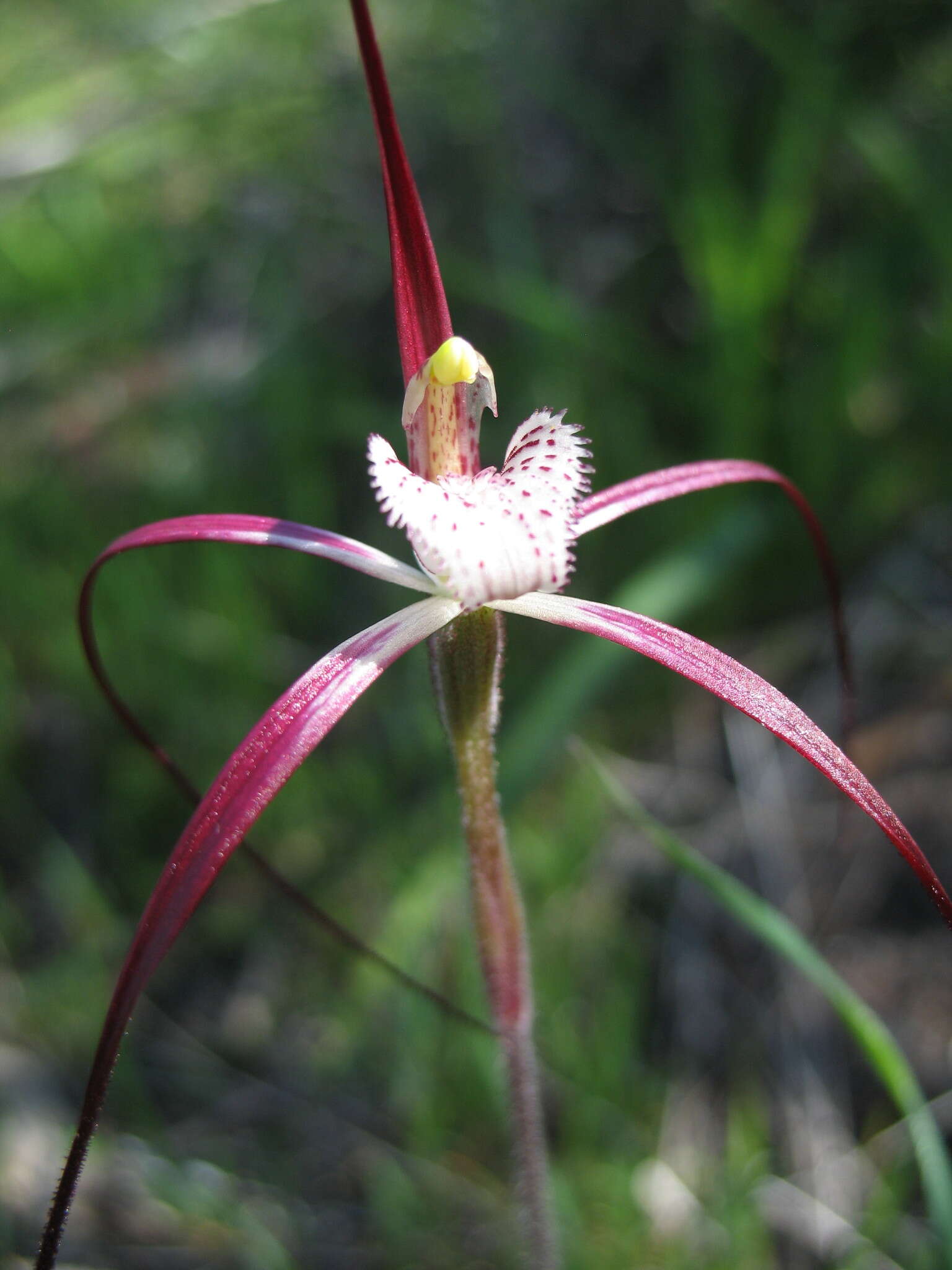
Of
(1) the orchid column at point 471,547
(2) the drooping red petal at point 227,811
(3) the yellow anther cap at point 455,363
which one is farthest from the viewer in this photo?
(3) the yellow anther cap at point 455,363

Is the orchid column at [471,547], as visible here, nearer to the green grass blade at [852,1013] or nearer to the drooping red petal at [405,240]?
the drooping red petal at [405,240]

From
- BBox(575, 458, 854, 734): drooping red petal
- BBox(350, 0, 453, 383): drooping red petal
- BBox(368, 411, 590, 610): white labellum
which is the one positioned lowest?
BBox(368, 411, 590, 610): white labellum

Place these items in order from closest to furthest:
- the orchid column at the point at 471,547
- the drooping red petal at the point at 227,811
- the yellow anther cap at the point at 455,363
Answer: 1. the drooping red petal at the point at 227,811
2. the orchid column at the point at 471,547
3. the yellow anther cap at the point at 455,363

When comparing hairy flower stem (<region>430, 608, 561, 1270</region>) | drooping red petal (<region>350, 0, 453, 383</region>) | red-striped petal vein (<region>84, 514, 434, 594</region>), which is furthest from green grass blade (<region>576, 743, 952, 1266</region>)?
drooping red petal (<region>350, 0, 453, 383</region>)

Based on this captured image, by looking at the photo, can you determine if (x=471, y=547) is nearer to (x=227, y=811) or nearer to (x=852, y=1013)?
(x=227, y=811)

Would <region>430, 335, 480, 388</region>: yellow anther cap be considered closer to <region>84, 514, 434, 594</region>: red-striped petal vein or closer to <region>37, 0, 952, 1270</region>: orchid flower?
<region>37, 0, 952, 1270</region>: orchid flower

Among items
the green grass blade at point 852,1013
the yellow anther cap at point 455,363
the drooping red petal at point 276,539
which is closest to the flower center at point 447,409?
the yellow anther cap at point 455,363

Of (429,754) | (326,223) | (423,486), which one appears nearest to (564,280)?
(326,223)
